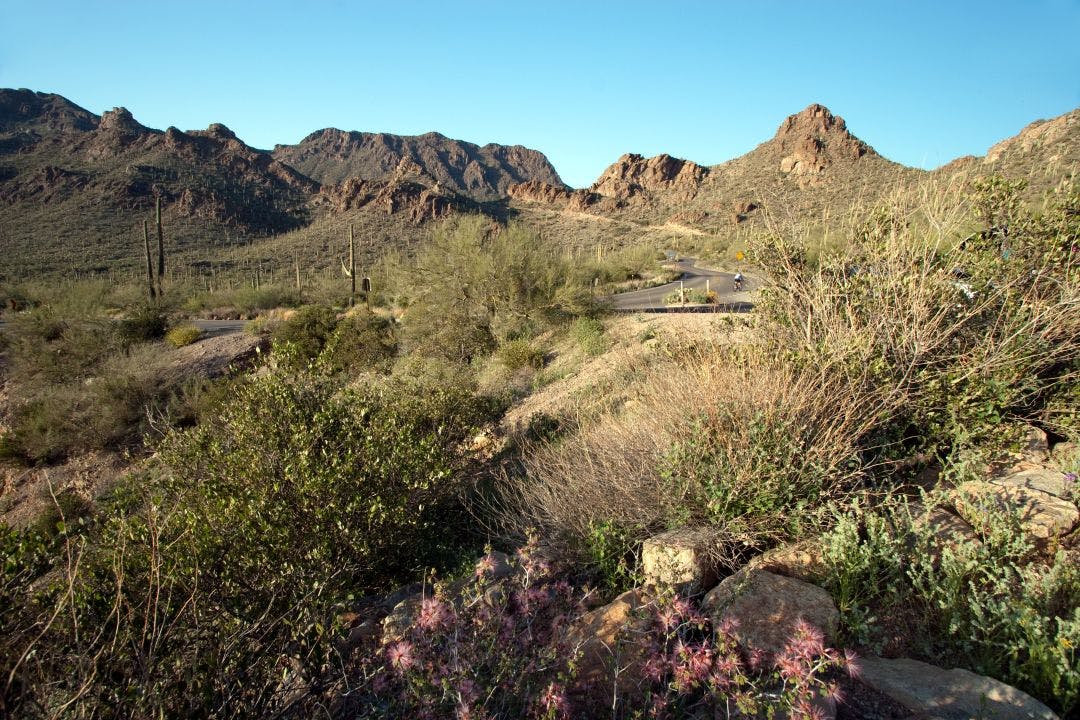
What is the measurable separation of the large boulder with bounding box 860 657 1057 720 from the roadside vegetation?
164mm

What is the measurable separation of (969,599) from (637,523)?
5.62ft

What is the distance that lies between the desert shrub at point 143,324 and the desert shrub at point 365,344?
671 centimetres

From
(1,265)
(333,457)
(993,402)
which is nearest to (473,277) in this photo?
(333,457)

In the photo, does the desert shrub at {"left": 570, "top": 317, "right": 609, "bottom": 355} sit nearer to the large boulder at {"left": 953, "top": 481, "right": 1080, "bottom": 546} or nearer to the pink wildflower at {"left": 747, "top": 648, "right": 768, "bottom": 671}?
the large boulder at {"left": 953, "top": 481, "right": 1080, "bottom": 546}

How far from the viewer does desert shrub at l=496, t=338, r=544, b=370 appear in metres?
13.2

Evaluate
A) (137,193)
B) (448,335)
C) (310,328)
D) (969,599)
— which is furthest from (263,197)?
(969,599)

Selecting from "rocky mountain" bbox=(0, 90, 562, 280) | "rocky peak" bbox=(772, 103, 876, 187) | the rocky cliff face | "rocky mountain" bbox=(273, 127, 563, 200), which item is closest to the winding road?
"rocky mountain" bbox=(0, 90, 562, 280)

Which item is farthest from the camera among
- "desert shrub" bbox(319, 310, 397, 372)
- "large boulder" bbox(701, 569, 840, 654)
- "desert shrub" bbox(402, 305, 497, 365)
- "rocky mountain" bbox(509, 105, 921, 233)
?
"rocky mountain" bbox(509, 105, 921, 233)

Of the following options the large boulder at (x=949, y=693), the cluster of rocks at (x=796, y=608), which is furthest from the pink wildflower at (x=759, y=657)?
the large boulder at (x=949, y=693)

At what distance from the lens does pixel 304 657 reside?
7.97 ft

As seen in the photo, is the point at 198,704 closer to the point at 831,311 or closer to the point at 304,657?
the point at 304,657

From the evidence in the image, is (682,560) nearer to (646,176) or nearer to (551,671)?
(551,671)

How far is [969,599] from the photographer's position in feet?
7.74

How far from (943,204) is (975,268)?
2.15 feet
